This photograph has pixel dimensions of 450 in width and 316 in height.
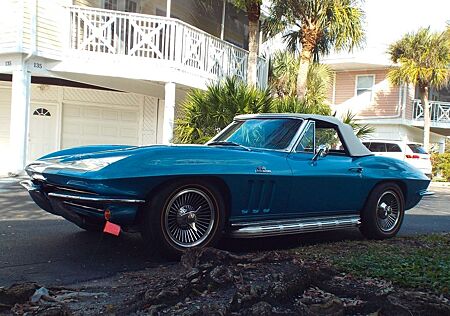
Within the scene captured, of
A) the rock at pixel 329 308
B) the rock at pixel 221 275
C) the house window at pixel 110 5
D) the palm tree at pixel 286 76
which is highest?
the house window at pixel 110 5

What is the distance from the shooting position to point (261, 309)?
3.06 m

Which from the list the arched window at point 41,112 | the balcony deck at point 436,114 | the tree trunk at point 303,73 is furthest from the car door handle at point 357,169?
the balcony deck at point 436,114

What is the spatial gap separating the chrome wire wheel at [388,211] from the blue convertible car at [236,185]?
0.01 meters

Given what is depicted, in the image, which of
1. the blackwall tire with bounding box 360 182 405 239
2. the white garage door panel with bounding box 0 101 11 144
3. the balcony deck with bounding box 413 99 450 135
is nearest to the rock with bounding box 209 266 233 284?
the blackwall tire with bounding box 360 182 405 239

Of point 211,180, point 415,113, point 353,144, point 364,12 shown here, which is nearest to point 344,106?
point 415,113

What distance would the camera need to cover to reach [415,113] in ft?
90.0

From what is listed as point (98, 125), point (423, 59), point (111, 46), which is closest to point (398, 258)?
point (111, 46)

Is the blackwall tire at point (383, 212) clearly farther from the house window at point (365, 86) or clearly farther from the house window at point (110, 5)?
the house window at point (365, 86)

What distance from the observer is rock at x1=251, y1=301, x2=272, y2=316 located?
3.02 meters

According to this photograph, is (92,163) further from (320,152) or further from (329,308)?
(320,152)

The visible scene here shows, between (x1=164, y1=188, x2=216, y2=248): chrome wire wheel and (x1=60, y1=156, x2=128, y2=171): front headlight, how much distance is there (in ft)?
2.11

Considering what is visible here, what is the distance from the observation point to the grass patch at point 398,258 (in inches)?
158

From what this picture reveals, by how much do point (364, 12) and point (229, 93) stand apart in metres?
5.92

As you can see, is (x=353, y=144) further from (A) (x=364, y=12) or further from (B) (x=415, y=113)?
(B) (x=415, y=113)
